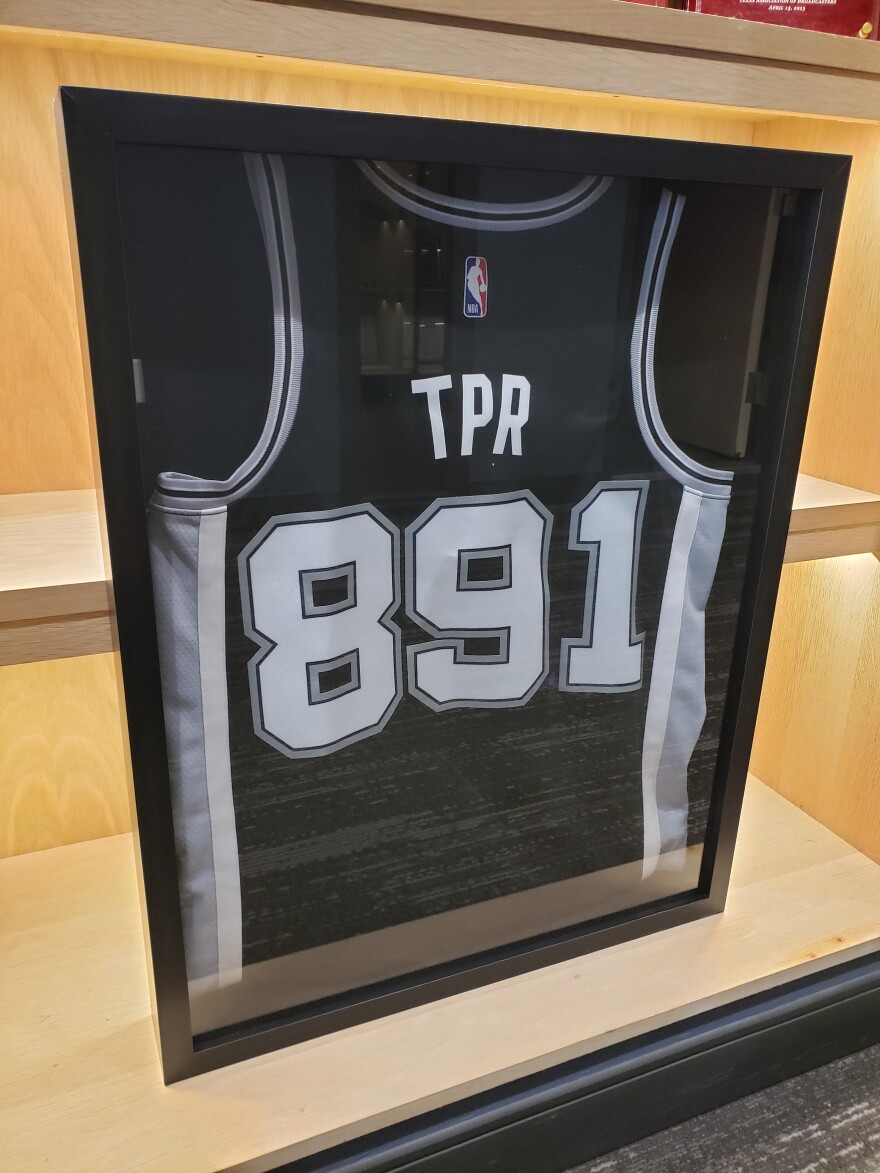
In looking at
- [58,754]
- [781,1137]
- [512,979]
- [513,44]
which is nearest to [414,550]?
[513,44]

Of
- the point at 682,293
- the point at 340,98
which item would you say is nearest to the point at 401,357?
the point at 682,293

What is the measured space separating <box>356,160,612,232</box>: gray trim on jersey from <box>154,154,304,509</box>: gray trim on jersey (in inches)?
3.1

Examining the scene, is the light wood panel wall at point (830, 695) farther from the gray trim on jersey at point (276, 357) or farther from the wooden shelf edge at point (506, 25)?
the gray trim on jersey at point (276, 357)

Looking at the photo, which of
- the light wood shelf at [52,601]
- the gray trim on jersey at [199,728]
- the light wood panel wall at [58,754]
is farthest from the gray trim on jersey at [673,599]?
the light wood panel wall at [58,754]

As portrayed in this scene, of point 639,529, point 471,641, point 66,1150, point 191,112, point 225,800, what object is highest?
point 191,112

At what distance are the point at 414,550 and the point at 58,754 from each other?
69 centimetres

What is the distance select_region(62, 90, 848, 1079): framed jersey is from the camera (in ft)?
2.27

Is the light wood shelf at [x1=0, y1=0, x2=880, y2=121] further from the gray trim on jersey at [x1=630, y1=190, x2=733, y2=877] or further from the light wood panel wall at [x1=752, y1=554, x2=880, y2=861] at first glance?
the light wood panel wall at [x1=752, y1=554, x2=880, y2=861]

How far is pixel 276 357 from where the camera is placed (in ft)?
2.38

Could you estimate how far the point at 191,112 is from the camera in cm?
62

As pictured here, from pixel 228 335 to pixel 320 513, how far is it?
17 cm

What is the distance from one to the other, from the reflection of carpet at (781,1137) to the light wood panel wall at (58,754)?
809 mm

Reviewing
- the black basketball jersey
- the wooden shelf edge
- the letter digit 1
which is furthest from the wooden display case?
the letter digit 1

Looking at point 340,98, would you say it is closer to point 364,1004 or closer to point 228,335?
point 228,335
